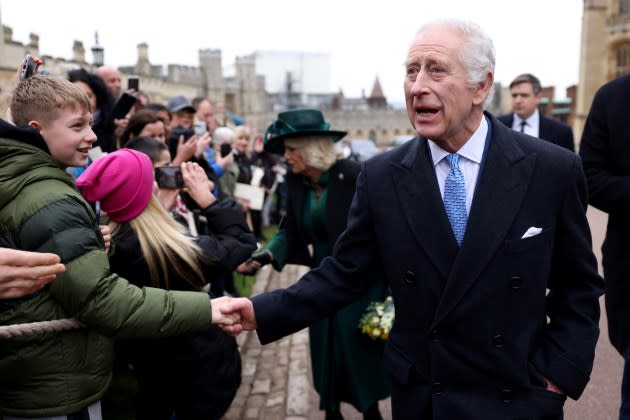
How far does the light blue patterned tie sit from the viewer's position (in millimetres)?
2328

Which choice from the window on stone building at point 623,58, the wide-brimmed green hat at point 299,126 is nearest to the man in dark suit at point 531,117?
the wide-brimmed green hat at point 299,126

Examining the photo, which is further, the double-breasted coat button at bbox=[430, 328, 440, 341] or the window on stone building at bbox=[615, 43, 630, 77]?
the window on stone building at bbox=[615, 43, 630, 77]

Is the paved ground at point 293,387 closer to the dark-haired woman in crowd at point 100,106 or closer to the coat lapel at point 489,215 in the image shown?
the dark-haired woman in crowd at point 100,106

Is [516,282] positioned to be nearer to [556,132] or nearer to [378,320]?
[378,320]

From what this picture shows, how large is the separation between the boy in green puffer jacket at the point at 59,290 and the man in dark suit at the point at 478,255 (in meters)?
0.98

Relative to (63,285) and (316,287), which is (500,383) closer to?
(316,287)

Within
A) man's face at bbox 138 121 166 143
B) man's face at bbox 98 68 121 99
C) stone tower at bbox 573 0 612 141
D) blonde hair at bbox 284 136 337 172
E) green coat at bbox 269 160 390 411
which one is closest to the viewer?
green coat at bbox 269 160 390 411

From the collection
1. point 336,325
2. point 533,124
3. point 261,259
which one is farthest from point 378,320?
point 533,124

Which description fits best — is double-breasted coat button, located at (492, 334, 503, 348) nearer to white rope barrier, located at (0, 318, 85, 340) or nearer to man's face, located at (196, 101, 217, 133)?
white rope barrier, located at (0, 318, 85, 340)

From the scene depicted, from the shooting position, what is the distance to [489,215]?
2230mm

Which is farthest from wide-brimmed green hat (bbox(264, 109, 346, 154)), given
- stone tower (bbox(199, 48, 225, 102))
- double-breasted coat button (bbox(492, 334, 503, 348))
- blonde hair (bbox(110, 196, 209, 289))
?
stone tower (bbox(199, 48, 225, 102))

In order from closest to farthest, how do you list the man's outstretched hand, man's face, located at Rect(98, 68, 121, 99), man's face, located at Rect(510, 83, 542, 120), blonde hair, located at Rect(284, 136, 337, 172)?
the man's outstretched hand → blonde hair, located at Rect(284, 136, 337, 172) → man's face, located at Rect(98, 68, 121, 99) → man's face, located at Rect(510, 83, 542, 120)

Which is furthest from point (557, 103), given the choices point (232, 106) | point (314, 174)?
point (314, 174)

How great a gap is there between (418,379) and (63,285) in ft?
4.80
